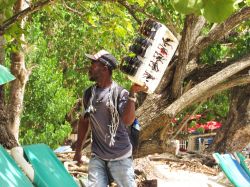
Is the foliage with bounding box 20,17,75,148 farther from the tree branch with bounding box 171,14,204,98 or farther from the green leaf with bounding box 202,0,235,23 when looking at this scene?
the green leaf with bounding box 202,0,235,23

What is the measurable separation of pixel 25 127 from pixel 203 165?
3.20m

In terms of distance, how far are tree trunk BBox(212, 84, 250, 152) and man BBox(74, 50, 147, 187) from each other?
5.26 m

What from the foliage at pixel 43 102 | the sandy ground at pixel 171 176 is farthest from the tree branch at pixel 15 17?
the foliage at pixel 43 102

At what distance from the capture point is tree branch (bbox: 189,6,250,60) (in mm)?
5845

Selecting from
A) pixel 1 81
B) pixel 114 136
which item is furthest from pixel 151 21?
pixel 1 81

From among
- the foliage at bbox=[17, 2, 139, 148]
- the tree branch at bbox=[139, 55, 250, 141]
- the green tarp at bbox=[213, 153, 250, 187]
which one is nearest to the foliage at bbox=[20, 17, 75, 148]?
the foliage at bbox=[17, 2, 139, 148]

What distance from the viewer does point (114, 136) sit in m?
3.81

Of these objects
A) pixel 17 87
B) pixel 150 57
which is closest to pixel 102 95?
pixel 150 57

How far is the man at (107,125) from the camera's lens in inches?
149

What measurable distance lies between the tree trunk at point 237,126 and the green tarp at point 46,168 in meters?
5.17

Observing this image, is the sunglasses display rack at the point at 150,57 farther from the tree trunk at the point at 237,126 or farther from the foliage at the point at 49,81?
the tree trunk at the point at 237,126

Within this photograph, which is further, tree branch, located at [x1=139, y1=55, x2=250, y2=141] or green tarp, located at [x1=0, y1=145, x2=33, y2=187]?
tree branch, located at [x1=139, y1=55, x2=250, y2=141]

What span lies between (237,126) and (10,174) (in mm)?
6146

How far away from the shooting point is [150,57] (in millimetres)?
3660
